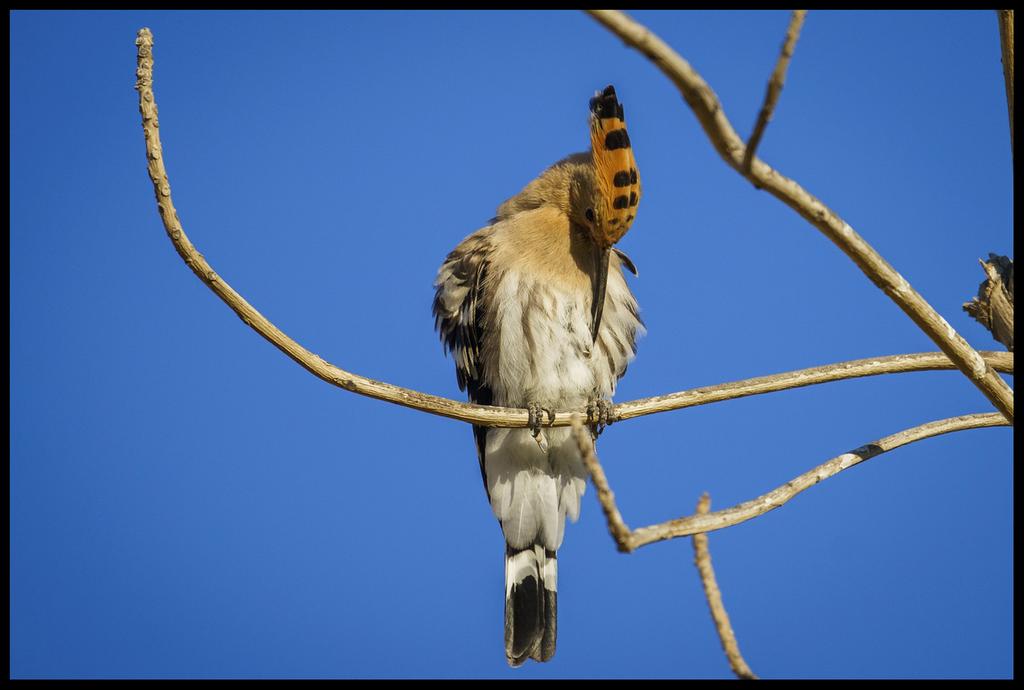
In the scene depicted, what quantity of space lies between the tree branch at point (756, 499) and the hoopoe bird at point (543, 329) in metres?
1.23

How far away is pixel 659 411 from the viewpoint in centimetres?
320

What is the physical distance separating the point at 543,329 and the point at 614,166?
2.52 ft

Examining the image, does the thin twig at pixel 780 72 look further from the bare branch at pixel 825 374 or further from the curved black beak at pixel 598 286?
the curved black beak at pixel 598 286

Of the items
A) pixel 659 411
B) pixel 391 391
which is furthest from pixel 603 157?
pixel 391 391

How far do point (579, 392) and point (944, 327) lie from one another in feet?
6.03

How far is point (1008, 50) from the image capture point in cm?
310

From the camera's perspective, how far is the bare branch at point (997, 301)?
3.30 m

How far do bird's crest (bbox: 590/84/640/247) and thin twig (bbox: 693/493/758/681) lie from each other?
2.06m

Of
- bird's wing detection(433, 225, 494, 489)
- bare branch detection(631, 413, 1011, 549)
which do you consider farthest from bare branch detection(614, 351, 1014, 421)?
bird's wing detection(433, 225, 494, 489)

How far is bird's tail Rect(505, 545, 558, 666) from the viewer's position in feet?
14.2

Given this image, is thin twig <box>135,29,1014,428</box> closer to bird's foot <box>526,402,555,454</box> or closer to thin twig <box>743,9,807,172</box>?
bird's foot <box>526,402,555,454</box>

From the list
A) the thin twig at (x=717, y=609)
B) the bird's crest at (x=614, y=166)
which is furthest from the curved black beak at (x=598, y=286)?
the thin twig at (x=717, y=609)

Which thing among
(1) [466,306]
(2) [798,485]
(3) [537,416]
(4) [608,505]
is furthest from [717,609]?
(1) [466,306]

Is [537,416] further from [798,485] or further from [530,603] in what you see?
[798,485]
